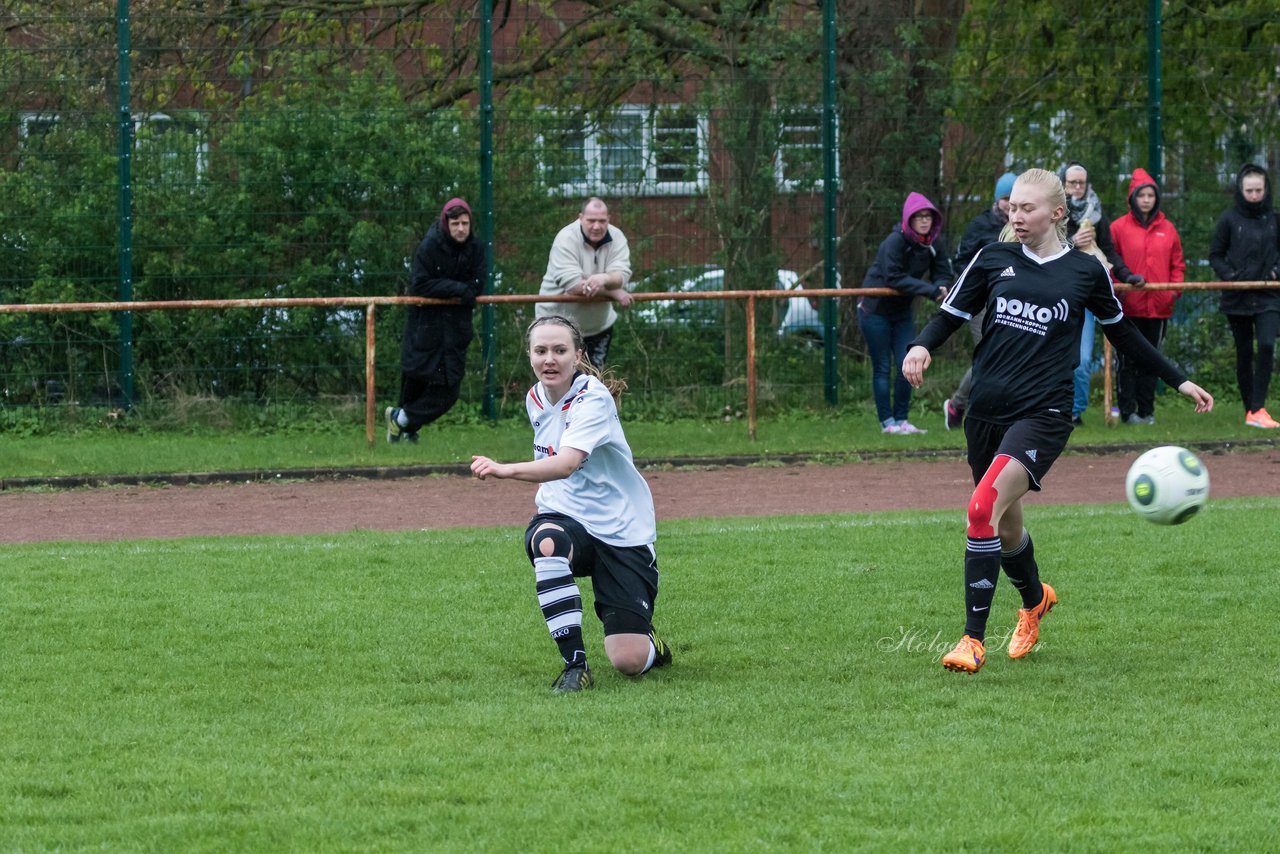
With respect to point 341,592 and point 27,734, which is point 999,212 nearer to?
point 341,592

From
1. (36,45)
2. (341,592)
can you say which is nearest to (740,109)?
(36,45)

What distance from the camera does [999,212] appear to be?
41.4 feet

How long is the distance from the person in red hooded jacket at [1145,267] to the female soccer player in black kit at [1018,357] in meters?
7.88

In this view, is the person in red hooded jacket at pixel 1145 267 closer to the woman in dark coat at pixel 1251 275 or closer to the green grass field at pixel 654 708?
the woman in dark coat at pixel 1251 275

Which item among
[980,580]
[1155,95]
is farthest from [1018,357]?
[1155,95]

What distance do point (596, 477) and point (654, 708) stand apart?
103cm

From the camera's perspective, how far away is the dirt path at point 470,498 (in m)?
10.4

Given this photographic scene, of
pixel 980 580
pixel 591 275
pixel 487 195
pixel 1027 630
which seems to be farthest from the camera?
pixel 487 195

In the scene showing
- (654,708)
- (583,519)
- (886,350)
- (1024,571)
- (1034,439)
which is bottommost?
(654,708)

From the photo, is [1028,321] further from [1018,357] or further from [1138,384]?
[1138,384]

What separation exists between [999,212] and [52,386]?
7.90m

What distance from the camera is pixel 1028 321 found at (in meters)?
6.38

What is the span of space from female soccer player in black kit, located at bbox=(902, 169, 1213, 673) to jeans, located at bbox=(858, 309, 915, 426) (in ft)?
24.2

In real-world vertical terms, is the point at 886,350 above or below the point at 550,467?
above
